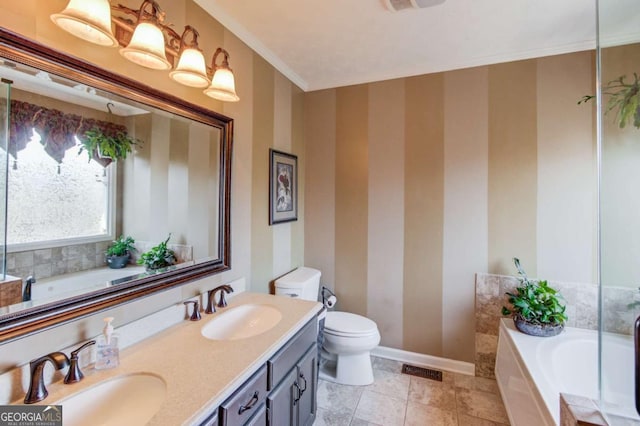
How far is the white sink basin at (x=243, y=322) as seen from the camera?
153cm

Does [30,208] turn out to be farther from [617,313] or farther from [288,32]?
[617,313]

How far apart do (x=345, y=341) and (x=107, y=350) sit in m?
1.56

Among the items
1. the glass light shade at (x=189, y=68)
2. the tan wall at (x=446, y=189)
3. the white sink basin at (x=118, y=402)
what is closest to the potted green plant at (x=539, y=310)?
the tan wall at (x=446, y=189)

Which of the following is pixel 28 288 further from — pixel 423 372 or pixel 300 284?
pixel 423 372

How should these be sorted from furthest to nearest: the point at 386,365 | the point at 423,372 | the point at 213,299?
the point at 386,365 → the point at 423,372 → the point at 213,299

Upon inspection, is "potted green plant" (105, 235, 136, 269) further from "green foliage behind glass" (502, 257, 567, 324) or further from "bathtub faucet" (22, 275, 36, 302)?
"green foliage behind glass" (502, 257, 567, 324)

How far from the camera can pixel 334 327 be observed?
89.0 inches

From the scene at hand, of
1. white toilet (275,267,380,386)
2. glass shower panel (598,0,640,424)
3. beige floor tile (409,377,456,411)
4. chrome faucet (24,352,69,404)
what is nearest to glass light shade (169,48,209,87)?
chrome faucet (24,352,69,404)

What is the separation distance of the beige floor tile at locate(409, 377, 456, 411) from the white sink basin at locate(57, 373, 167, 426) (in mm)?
1801

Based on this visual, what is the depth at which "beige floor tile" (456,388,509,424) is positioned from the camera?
1931mm

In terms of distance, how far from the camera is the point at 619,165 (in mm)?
1281

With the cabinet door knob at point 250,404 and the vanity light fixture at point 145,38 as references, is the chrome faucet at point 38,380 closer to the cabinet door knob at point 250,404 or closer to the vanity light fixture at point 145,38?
the cabinet door knob at point 250,404

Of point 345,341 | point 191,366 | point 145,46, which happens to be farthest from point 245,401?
point 145,46

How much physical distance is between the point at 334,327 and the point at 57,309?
5.63 ft
